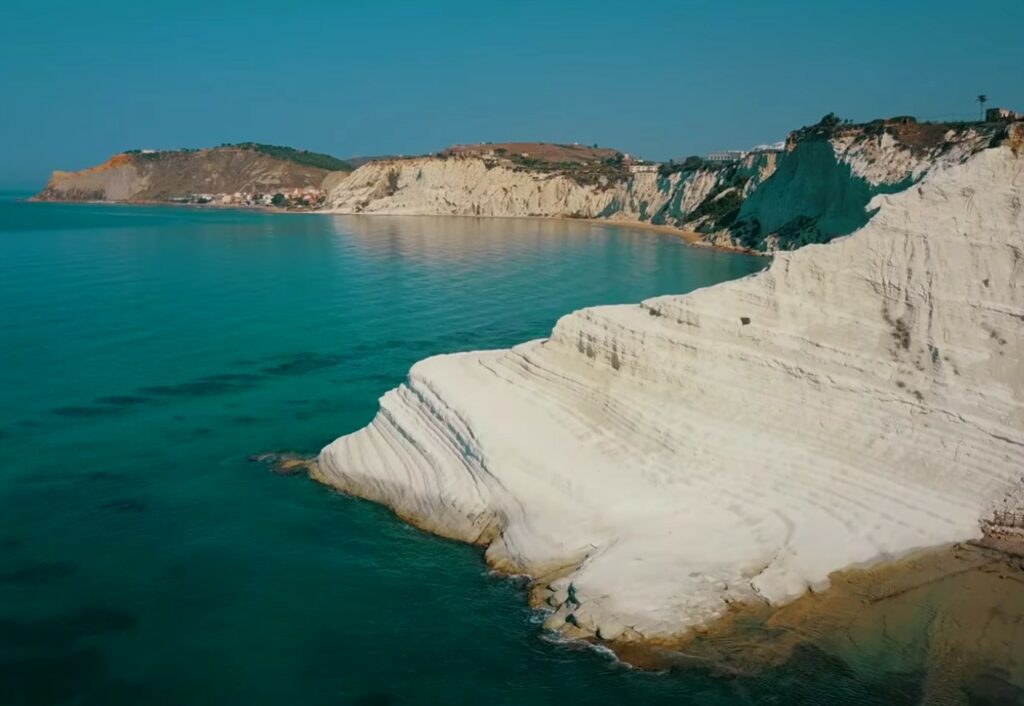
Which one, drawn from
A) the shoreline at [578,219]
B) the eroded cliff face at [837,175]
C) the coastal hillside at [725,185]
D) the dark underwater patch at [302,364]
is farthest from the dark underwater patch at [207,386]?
the shoreline at [578,219]

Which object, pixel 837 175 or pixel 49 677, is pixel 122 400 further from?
pixel 837 175

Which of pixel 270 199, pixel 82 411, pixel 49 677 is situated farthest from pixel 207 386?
pixel 270 199

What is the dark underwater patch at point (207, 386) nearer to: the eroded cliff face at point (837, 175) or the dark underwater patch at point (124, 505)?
the dark underwater patch at point (124, 505)

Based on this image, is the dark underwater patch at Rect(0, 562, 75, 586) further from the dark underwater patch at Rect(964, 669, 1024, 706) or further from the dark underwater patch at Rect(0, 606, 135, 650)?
the dark underwater patch at Rect(964, 669, 1024, 706)

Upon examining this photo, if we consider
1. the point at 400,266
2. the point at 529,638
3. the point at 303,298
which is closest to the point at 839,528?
the point at 529,638

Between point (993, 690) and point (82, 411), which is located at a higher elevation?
point (82, 411)

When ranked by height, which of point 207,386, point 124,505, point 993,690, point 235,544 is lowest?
point 235,544
